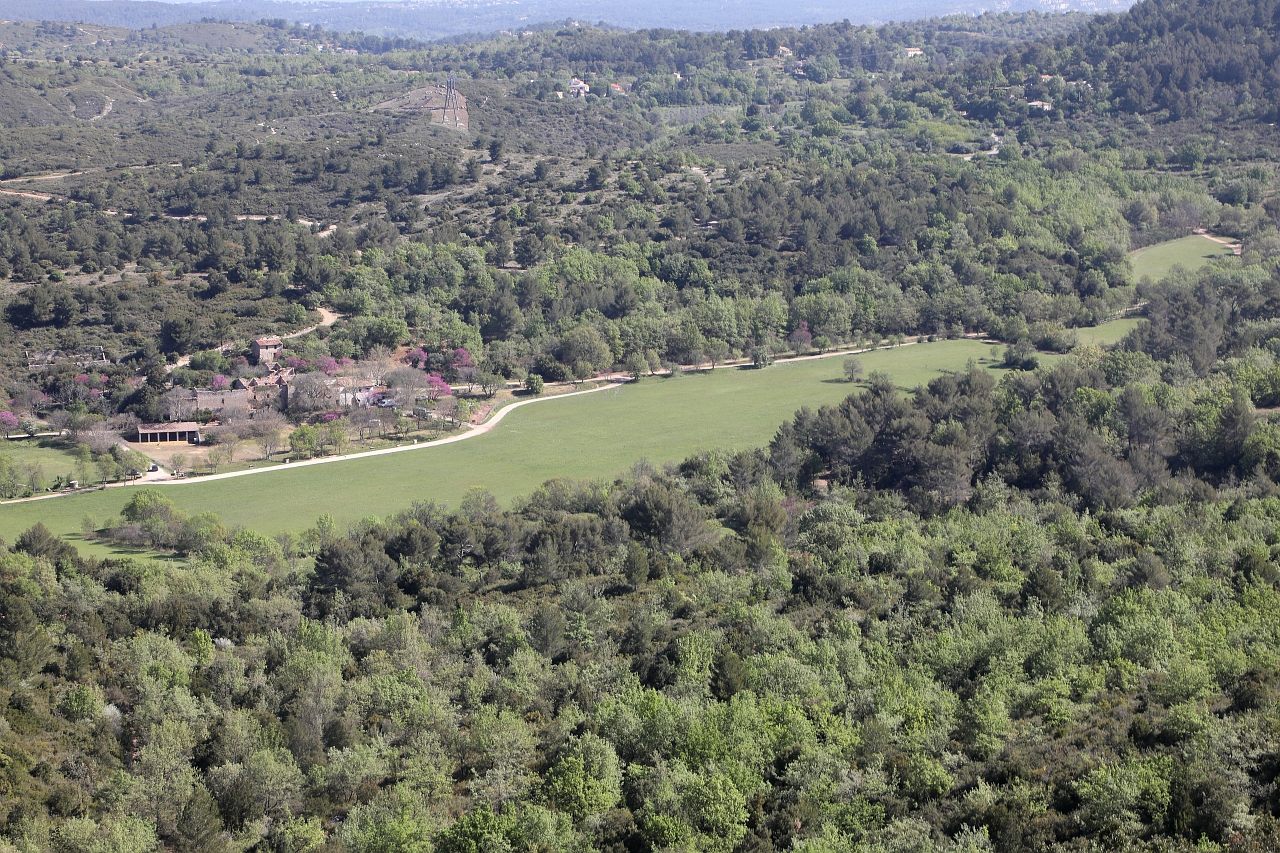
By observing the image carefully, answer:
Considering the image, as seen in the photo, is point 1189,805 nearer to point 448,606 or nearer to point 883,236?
point 448,606

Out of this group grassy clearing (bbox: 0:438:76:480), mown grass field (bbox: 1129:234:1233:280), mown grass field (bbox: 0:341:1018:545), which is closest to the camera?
mown grass field (bbox: 0:341:1018:545)

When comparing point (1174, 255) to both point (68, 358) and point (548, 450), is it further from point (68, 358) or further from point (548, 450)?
point (68, 358)

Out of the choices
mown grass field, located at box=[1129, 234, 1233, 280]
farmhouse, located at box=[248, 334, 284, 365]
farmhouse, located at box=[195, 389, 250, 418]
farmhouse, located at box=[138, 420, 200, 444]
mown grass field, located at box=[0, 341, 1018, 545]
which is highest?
mown grass field, located at box=[1129, 234, 1233, 280]

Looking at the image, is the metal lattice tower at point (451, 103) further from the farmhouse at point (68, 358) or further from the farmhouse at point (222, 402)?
the farmhouse at point (222, 402)

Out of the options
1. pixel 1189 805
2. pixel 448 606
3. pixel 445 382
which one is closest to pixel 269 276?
pixel 445 382

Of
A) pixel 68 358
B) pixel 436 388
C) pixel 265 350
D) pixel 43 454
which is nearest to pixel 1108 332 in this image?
pixel 436 388

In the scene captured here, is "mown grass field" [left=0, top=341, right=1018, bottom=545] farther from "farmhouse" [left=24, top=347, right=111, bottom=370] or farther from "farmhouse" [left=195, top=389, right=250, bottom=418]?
"farmhouse" [left=24, top=347, right=111, bottom=370]

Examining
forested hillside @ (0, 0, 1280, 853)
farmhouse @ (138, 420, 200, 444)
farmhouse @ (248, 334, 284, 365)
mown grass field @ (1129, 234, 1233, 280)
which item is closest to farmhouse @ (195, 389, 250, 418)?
forested hillside @ (0, 0, 1280, 853)
